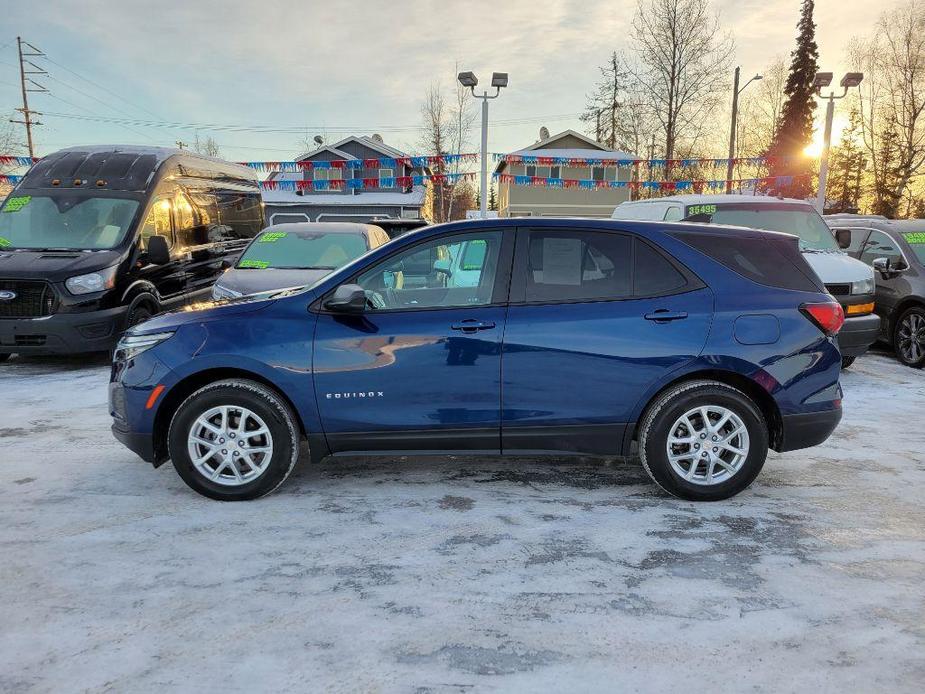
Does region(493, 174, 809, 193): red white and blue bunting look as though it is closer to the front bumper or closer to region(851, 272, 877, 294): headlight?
region(851, 272, 877, 294): headlight

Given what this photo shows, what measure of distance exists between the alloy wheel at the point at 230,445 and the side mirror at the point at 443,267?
138cm

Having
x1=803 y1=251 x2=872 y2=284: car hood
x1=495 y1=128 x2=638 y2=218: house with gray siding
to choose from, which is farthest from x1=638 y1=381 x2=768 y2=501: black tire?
x1=495 y1=128 x2=638 y2=218: house with gray siding

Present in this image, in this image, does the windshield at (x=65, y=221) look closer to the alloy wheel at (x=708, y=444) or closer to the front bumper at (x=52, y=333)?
the front bumper at (x=52, y=333)

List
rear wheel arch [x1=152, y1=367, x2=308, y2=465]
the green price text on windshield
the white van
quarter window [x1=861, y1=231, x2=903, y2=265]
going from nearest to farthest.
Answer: rear wheel arch [x1=152, y1=367, x2=308, y2=465] → the white van → the green price text on windshield → quarter window [x1=861, y1=231, x2=903, y2=265]

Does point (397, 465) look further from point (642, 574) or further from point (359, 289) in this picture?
point (642, 574)

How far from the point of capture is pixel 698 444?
3.90 m

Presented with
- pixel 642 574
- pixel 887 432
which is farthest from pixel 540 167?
pixel 642 574

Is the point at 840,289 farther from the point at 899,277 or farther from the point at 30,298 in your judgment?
the point at 30,298

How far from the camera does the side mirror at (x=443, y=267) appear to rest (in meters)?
4.05

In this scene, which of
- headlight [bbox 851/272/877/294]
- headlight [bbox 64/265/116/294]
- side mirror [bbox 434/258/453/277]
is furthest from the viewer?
headlight [bbox 64/265/116/294]

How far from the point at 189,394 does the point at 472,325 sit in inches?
69.8

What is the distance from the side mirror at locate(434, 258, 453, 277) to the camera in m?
4.05

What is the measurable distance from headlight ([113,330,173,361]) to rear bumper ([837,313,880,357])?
21.9 ft

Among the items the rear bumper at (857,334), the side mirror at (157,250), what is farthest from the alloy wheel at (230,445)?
the rear bumper at (857,334)
